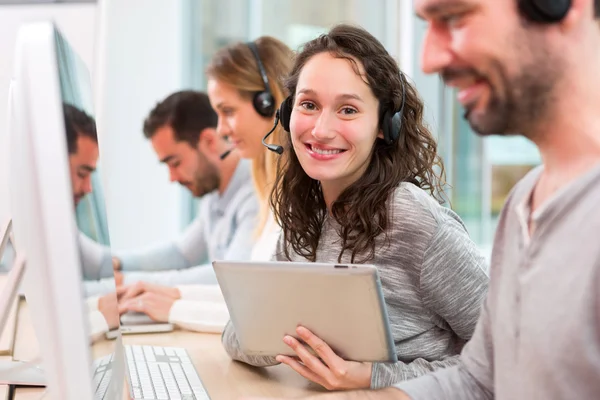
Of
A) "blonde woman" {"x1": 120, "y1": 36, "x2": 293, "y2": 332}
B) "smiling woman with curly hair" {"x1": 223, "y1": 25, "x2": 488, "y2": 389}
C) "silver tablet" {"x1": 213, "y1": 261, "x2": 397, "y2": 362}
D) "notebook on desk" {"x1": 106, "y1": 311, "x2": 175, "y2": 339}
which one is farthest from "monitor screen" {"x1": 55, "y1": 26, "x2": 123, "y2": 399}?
"blonde woman" {"x1": 120, "y1": 36, "x2": 293, "y2": 332}

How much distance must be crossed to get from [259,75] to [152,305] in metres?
0.71

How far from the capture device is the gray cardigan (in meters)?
1.08

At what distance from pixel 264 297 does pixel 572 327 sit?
572 millimetres

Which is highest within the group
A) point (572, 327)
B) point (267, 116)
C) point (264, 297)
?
point (267, 116)

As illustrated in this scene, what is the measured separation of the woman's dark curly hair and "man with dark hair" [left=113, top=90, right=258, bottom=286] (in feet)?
2.97

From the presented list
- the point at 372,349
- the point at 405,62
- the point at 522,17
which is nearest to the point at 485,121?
the point at 522,17

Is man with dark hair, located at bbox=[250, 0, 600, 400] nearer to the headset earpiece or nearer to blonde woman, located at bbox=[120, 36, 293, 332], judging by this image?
blonde woman, located at bbox=[120, 36, 293, 332]

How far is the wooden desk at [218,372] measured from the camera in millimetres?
1105

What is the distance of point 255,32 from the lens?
3482 millimetres

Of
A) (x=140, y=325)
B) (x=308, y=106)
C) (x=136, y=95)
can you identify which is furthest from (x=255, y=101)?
(x=136, y=95)

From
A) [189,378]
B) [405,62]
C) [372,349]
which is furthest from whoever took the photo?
[405,62]

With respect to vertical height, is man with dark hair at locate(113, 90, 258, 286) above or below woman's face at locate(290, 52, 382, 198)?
below

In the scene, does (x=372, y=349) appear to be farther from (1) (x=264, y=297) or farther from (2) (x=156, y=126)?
(2) (x=156, y=126)

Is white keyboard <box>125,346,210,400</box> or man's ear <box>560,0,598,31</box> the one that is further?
white keyboard <box>125,346,210,400</box>
